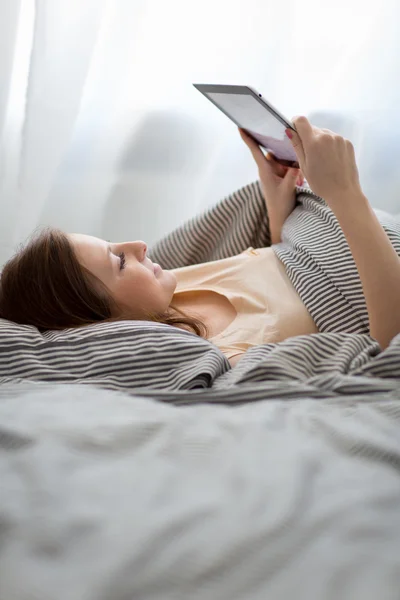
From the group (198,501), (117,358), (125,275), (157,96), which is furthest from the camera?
(157,96)

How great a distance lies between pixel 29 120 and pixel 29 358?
84 cm

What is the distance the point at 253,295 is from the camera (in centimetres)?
107

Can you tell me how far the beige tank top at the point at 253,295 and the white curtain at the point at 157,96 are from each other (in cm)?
47

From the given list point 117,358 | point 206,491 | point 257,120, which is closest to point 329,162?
point 257,120

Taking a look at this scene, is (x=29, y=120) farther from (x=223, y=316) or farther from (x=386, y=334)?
(x=386, y=334)

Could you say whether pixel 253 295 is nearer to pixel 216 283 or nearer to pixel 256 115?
pixel 216 283

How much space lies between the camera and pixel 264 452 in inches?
21.3

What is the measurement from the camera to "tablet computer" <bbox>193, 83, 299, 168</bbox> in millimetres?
970

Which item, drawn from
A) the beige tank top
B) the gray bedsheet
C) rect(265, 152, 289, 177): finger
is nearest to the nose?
the beige tank top

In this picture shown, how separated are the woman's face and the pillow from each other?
16 cm

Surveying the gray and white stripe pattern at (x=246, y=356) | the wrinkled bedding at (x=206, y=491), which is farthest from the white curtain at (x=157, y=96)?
the wrinkled bedding at (x=206, y=491)

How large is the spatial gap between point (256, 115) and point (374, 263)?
0.97 feet

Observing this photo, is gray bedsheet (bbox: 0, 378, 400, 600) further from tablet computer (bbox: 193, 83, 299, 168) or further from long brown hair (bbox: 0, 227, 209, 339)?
tablet computer (bbox: 193, 83, 299, 168)

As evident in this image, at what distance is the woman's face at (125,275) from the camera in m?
1.02
